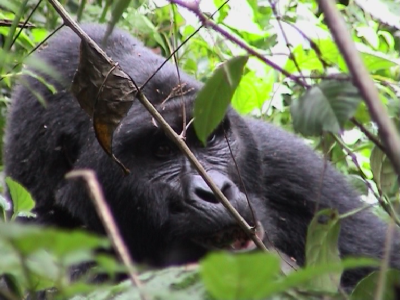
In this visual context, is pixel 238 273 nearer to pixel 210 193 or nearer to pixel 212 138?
pixel 210 193

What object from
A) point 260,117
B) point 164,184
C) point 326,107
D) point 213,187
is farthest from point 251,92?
point 326,107

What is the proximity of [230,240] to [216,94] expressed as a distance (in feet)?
3.36

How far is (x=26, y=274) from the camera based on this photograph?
57cm

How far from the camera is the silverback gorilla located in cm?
223

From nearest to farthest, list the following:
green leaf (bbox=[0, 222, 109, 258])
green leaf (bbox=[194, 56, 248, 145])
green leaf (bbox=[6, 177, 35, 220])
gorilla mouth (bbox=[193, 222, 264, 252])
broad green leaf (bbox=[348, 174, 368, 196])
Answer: green leaf (bbox=[0, 222, 109, 258]), green leaf (bbox=[194, 56, 248, 145]), green leaf (bbox=[6, 177, 35, 220]), gorilla mouth (bbox=[193, 222, 264, 252]), broad green leaf (bbox=[348, 174, 368, 196])

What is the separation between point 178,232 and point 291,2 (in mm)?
1695

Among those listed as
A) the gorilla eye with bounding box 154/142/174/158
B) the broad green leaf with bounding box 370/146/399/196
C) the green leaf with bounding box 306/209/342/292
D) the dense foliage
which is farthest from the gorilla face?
the green leaf with bounding box 306/209/342/292

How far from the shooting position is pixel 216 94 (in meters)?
1.06

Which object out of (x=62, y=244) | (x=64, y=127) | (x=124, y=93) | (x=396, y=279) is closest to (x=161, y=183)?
(x=64, y=127)

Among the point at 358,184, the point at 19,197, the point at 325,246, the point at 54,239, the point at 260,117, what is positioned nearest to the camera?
the point at 54,239

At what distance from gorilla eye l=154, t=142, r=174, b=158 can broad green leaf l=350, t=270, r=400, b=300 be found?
1.28 m

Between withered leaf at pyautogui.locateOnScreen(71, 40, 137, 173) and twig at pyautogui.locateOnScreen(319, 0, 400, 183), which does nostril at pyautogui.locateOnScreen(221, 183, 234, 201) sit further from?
twig at pyautogui.locateOnScreen(319, 0, 400, 183)

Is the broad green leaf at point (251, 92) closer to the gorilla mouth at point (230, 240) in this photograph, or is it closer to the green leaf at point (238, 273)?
the gorilla mouth at point (230, 240)

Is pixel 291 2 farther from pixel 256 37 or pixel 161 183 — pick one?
pixel 161 183
